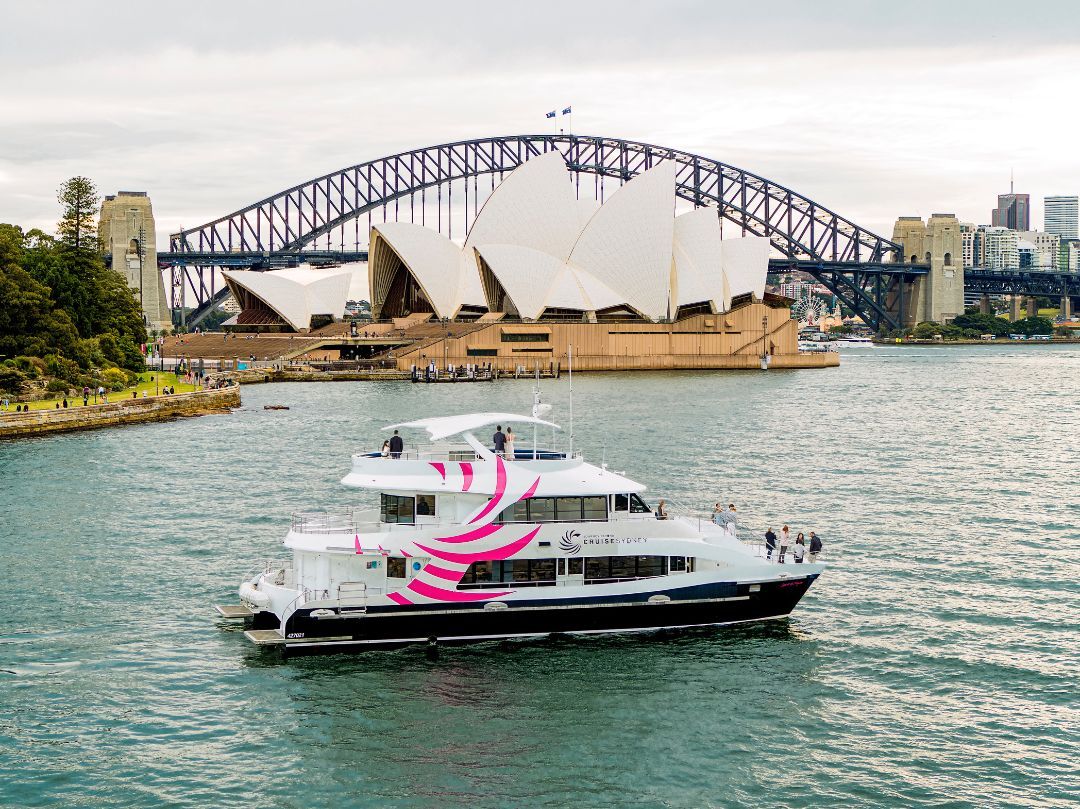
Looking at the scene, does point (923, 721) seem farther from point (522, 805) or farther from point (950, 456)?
point (950, 456)

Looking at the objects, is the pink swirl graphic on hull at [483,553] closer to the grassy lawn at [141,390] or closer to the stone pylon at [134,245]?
the grassy lawn at [141,390]

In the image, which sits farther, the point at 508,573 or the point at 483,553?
the point at 508,573

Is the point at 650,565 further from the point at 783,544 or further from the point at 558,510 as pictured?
the point at 783,544

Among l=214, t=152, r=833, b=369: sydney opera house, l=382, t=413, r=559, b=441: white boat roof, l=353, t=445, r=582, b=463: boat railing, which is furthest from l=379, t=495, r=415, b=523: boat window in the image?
l=214, t=152, r=833, b=369: sydney opera house

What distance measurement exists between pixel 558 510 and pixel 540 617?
236 centimetres

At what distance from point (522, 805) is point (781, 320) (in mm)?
120141

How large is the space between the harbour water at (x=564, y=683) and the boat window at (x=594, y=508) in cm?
277

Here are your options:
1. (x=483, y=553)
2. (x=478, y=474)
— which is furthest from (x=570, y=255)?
(x=483, y=553)

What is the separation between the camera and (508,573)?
26.2 metres

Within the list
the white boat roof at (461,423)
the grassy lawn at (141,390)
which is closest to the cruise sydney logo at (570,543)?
the white boat roof at (461,423)

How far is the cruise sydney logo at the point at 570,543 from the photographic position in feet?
86.5

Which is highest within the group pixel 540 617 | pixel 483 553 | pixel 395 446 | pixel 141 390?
pixel 395 446

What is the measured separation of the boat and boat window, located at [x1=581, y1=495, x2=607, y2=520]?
1.2 inches

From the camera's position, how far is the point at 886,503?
1714 inches
